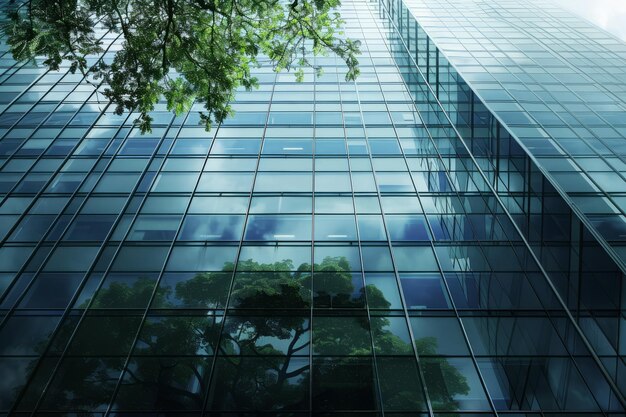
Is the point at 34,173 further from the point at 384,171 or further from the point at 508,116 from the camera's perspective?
the point at 508,116

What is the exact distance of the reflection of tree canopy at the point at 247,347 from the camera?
10.6m

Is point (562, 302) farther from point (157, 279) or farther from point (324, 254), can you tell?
point (157, 279)

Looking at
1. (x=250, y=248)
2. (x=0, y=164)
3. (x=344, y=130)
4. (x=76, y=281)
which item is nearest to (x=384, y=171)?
(x=344, y=130)

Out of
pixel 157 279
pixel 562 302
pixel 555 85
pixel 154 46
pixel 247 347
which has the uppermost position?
pixel 154 46

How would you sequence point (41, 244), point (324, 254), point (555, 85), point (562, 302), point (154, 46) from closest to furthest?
point (562, 302) < point (154, 46) < point (324, 254) < point (41, 244) < point (555, 85)

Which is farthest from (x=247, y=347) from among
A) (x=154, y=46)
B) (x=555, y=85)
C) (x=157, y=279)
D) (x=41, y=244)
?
(x=555, y=85)

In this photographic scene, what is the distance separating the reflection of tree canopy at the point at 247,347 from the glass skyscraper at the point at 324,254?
5 centimetres

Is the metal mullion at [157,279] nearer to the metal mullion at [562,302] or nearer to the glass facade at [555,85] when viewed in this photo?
the metal mullion at [562,302]

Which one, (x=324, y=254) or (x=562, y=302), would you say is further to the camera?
(x=324, y=254)

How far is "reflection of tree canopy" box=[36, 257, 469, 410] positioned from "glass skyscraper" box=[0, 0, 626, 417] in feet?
0.16

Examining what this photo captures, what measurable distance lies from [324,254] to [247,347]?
3981 millimetres

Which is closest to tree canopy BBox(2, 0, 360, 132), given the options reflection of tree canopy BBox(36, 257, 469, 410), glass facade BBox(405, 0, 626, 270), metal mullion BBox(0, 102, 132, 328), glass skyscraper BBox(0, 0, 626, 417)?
glass skyscraper BBox(0, 0, 626, 417)

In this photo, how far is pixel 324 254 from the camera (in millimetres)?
14688

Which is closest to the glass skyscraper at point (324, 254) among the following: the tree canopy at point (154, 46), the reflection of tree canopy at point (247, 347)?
the reflection of tree canopy at point (247, 347)
